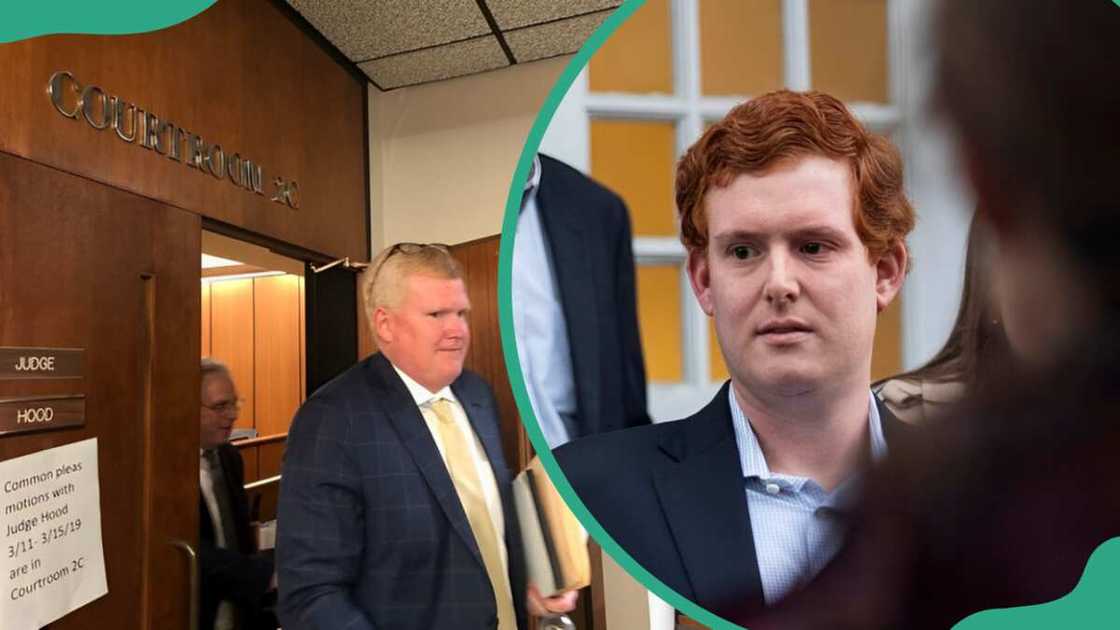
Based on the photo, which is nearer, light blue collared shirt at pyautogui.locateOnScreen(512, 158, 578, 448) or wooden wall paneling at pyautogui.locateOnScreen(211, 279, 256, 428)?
light blue collared shirt at pyautogui.locateOnScreen(512, 158, 578, 448)

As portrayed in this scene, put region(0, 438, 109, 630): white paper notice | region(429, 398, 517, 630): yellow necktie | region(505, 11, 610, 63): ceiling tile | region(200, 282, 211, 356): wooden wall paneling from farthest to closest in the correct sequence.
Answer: region(200, 282, 211, 356): wooden wall paneling, region(505, 11, 610, 63): ceiling tile, region(0, 438, 109, 630): white paper notice, region(429, 398, 517, 630): yellow necktie

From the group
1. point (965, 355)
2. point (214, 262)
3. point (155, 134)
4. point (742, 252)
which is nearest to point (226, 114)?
point (155, 134)

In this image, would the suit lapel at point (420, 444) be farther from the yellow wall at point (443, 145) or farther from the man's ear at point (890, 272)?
the man's ear at point (890, 272)

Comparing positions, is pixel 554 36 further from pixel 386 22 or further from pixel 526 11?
pixel 386 22

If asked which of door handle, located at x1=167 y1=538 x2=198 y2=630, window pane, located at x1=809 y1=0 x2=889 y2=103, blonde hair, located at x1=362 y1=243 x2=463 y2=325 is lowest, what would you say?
door handle, located at x1=167 y1=538 x2=198 y2=630

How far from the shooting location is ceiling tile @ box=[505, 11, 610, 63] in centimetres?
124

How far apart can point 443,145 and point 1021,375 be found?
82 cm

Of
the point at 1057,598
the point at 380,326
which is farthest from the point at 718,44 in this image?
the point at 380,326

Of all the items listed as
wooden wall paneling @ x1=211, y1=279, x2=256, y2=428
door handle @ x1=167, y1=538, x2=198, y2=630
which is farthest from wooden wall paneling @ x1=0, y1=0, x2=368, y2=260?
door handle @ x1=167, y1=538, x2=198, y2=630

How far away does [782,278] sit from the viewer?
434mm

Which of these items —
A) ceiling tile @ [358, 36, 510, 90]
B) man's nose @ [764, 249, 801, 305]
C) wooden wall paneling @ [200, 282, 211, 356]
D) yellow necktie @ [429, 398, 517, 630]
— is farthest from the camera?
wooden wall paneling @ [200, 282, 211, 356]

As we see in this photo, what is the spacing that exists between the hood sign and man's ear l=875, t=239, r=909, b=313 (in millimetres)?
1030

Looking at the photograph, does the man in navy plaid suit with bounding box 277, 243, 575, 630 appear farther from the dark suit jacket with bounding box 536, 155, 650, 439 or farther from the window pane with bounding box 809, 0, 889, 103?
the window pane with bounding box 809, 0, 889, 103

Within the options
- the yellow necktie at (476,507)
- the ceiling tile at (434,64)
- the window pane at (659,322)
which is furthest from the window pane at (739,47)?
the ceiling tile at (434,64)
